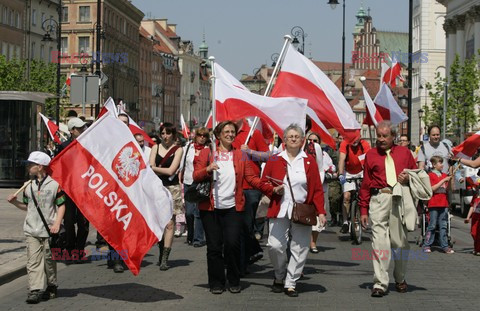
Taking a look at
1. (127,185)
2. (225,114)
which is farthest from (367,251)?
(127,185)

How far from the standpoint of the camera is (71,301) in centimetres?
1015

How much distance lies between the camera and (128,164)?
10609 mm

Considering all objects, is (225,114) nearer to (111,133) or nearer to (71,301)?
(111,133)

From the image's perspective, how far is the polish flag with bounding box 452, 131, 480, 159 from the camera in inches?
612

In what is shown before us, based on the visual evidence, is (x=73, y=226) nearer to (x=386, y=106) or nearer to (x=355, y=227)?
(x=355, y=227)

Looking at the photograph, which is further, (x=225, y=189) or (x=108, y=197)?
(x=225, y=189)

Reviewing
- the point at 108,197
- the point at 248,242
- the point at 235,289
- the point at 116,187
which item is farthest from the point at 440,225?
the point at 108,197

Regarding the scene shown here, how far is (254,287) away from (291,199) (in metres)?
1.21

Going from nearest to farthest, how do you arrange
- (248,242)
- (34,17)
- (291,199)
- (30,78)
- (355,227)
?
(291,199)
(248,242)
(355,227)
(30,78)
(34,17)

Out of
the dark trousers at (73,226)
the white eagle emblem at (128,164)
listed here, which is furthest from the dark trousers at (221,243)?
the dark trousers at (73,226)

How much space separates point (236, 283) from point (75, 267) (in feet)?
10.2

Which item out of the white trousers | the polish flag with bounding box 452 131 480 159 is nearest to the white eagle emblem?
the white trousers

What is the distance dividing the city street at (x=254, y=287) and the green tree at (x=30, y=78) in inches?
1451

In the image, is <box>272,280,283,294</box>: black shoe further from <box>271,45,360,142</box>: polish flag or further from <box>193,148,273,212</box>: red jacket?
<box>271,45,360,142</box>: polish flag
